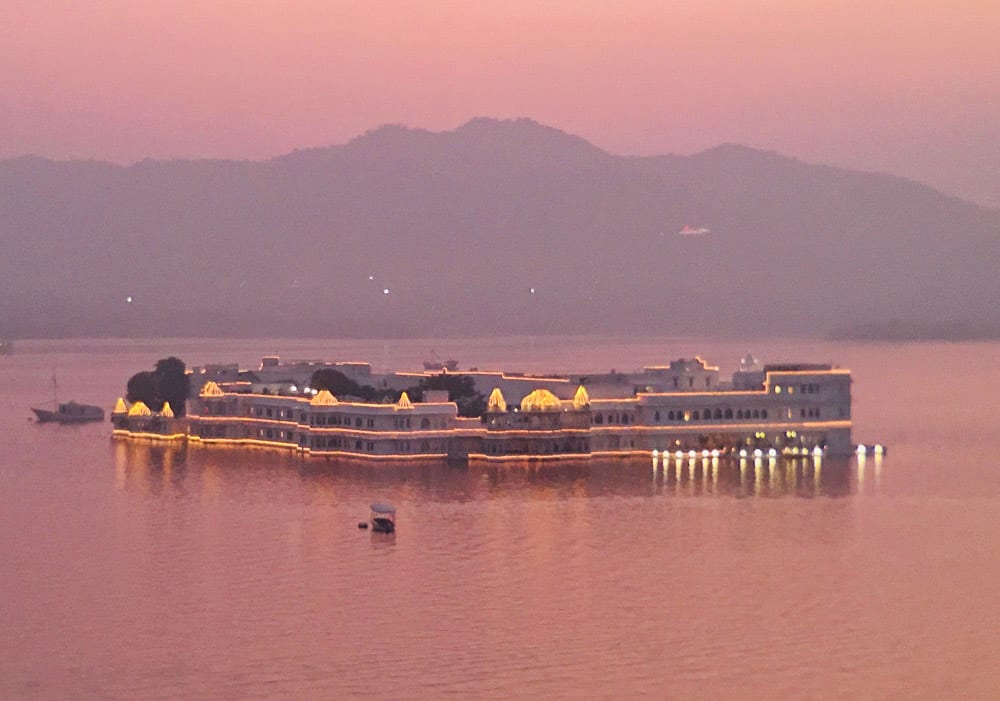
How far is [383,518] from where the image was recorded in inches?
1404

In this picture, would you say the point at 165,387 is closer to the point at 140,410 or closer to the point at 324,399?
the point at 140,410

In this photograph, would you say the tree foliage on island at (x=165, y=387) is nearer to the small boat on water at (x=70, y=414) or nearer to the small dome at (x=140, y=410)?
the small dome at (x=140, y=410)

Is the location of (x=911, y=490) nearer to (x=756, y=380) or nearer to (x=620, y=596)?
(x=756, y=380)

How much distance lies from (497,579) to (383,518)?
5.14 meters

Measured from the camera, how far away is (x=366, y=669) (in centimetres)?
2536

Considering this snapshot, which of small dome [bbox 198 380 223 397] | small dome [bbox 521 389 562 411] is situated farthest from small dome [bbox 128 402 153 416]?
small dome [bbox 521 389 562 411]

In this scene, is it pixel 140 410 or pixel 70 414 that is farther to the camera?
pixel 70 414

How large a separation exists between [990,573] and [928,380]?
5865 cm

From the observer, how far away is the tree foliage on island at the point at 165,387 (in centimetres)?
5612

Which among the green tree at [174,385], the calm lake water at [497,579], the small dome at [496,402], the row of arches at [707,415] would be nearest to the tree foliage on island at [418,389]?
the small dome at [496,402]

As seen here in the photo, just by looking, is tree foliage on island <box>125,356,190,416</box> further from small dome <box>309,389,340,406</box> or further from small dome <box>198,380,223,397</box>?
small dome <box>309,389,340,406</box>

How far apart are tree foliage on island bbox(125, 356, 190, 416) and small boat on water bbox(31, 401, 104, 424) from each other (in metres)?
6.84

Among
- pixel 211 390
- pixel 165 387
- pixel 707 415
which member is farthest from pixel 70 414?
pixel 707 415

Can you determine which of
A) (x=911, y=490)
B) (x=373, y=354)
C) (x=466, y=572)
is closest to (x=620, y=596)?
(x=466, y=572)
